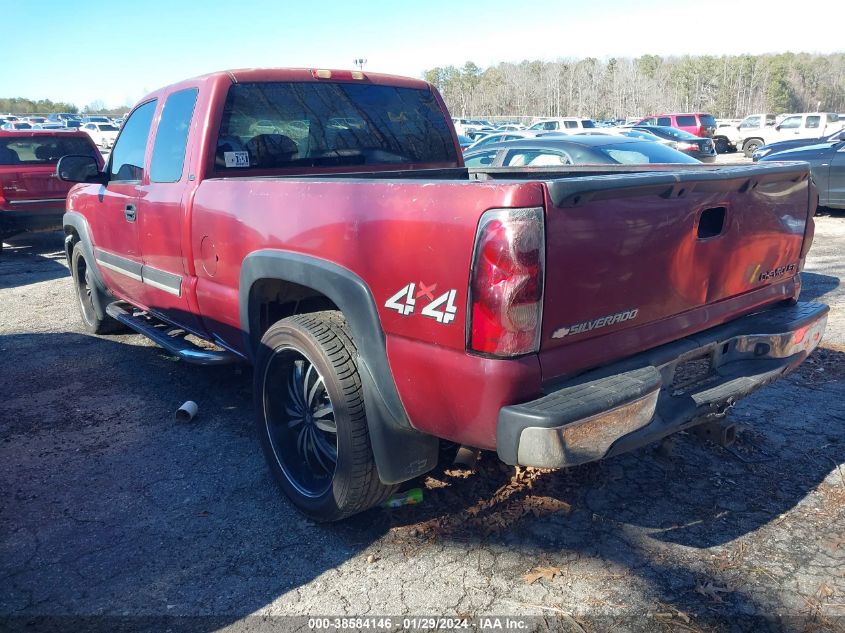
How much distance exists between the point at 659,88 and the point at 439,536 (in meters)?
93.0

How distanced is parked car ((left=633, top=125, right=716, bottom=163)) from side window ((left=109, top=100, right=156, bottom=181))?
1570cm

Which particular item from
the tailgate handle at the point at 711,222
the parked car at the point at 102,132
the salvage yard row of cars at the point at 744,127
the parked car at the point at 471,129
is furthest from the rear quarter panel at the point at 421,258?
the parked car at the point at 102,132

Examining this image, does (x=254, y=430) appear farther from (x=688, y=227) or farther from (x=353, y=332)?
(x=688, y=227)

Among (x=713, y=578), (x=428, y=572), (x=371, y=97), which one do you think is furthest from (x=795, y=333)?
(x=371, y=97)

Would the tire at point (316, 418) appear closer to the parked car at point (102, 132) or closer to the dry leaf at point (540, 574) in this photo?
the dry leaf at point (540, 574)

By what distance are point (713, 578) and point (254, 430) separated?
8.58 ft

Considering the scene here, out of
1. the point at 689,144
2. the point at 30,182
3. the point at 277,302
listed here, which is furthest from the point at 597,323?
the point at 689,144

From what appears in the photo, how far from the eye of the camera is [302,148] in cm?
410

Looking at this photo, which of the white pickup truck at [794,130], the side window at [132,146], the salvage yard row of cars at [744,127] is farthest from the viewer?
the salvage yard row of cars at [744,127]

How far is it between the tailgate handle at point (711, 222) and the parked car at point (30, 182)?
1012 centimetres

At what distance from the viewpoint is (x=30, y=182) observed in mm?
10453

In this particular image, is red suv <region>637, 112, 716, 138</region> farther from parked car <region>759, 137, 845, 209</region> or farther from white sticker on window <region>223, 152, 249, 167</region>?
white sticker on window <region>223, 152, 249, 167</region>

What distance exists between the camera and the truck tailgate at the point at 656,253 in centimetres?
223

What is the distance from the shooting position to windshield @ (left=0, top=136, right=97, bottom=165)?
10398 mm
